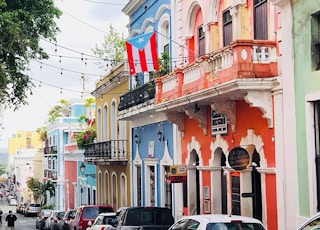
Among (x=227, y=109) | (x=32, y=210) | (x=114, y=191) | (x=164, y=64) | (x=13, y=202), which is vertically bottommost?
(x=13, y=202)

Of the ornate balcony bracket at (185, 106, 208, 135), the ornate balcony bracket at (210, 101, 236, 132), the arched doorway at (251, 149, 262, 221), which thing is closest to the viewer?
the arched doorway at (251, 149, 262, 221)

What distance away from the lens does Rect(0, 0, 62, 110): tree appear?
20250 millimetres

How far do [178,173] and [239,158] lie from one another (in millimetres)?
5247

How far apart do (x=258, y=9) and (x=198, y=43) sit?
4.51m

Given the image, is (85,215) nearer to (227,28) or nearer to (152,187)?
(152,187)

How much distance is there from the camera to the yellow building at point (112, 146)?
95.8 ft

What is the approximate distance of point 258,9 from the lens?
52.9 feet

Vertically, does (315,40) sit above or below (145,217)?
above

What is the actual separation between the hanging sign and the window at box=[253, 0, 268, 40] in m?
5.77

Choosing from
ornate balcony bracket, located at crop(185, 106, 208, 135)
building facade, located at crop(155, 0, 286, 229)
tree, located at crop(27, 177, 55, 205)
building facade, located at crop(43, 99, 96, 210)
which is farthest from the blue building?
tree, located at crop(27, 177, 55, 205)

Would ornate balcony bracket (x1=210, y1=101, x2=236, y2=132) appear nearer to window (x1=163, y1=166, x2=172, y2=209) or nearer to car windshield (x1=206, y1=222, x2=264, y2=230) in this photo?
car windshield (x1=206, y1=222, x2=264, y2=230)

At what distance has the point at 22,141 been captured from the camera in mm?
137750

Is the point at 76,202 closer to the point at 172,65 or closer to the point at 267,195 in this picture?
the point at 172,65

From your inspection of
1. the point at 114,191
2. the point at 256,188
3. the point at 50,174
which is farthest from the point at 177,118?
the point at 50,174
